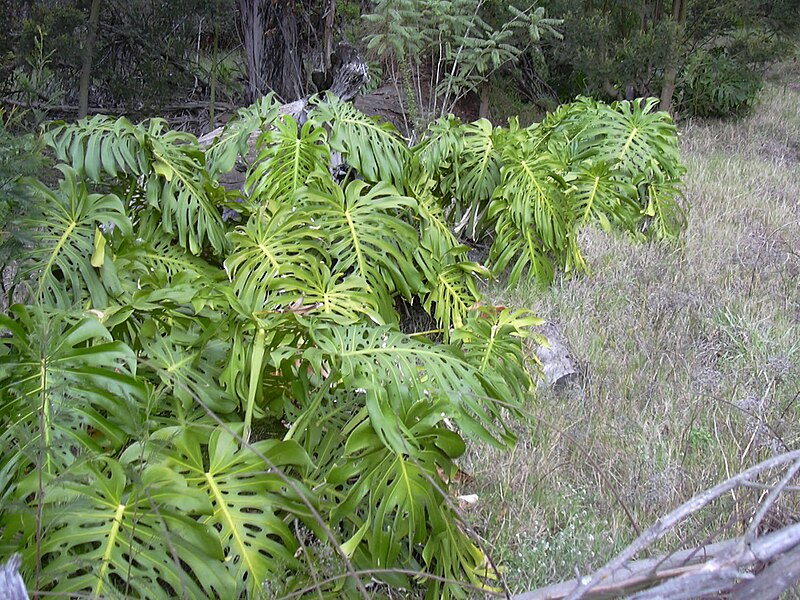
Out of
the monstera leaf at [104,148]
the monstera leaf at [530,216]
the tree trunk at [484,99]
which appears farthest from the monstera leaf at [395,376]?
the tree trunk at [484,99]

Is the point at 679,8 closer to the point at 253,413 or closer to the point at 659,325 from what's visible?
the point at 659,325

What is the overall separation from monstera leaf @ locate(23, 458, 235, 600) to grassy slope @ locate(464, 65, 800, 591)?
0.83 metres

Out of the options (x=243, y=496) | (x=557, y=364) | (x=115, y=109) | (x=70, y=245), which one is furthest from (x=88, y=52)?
(x=243, y=496)

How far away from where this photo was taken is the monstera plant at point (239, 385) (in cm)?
173

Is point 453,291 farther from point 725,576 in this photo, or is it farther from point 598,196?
point 725,576

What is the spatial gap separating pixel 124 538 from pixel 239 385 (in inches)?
Answer: 23.4

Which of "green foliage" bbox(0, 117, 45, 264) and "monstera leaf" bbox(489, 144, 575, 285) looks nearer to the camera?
"green foliage" bbox(0, 117, 45, 264)

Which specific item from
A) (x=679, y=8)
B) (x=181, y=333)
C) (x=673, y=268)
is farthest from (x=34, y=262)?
(x=679, y=8)

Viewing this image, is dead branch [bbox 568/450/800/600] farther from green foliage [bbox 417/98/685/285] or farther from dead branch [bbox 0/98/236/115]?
dead branch [bbox 0/98/236/115]

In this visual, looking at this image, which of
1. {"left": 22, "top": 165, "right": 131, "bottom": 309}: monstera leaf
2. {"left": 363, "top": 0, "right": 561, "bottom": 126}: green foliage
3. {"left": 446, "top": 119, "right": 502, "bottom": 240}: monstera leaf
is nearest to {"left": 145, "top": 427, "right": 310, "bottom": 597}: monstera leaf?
{"left": 22, "top": 165, "right": 131, "bottom": 309}: monstera leaf

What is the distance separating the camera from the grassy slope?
237 centimetres

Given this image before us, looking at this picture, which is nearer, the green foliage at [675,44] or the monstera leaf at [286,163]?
the monstera leaf at [286,163]

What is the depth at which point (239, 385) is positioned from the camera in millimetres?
2221

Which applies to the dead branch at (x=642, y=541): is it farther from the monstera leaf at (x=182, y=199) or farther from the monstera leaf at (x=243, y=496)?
the monstera leaf at (x=182, y=199)
